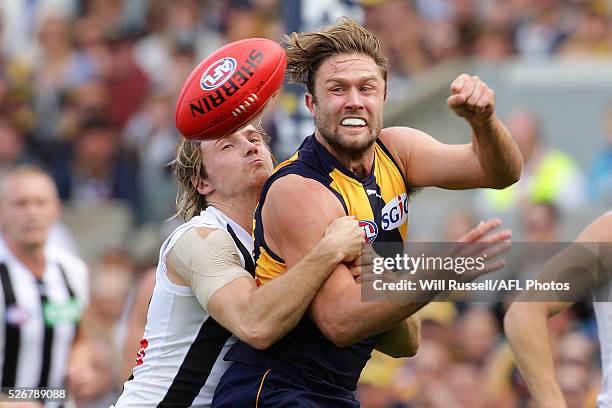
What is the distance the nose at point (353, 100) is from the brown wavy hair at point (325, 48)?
7.8 inches

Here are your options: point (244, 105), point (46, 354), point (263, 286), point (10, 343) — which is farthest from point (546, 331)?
Answer: point (10, 343)

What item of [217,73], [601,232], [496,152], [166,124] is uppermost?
[166,124]

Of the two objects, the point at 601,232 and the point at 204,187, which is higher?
the point at 204,187

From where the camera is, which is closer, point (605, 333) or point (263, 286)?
point (263, 286)

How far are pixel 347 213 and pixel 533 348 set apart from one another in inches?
47.4

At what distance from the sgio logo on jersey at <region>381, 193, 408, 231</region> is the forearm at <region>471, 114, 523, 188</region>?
0.36 meters

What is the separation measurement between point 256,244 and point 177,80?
8026mm

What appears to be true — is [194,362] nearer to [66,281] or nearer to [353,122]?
[353,122]

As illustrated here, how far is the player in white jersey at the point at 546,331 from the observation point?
5277 mm

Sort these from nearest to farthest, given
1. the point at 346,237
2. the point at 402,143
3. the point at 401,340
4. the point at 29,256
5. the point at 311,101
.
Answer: the point at 346,237 < the point at 311,101 < the point at 402,143 < the point at 401,340 < the point at 29,256

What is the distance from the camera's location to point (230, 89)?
5.01m

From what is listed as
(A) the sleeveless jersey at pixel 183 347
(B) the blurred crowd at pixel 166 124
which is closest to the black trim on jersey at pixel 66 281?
(B) the blurred crowd at pixel 166 124

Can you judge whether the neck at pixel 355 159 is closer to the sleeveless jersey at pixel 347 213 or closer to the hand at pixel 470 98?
the sleeveless jersey at pixel 347 213

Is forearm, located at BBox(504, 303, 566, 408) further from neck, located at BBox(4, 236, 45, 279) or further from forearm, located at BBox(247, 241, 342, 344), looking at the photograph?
neck, located at BBox(4, 236, 45, 279)
